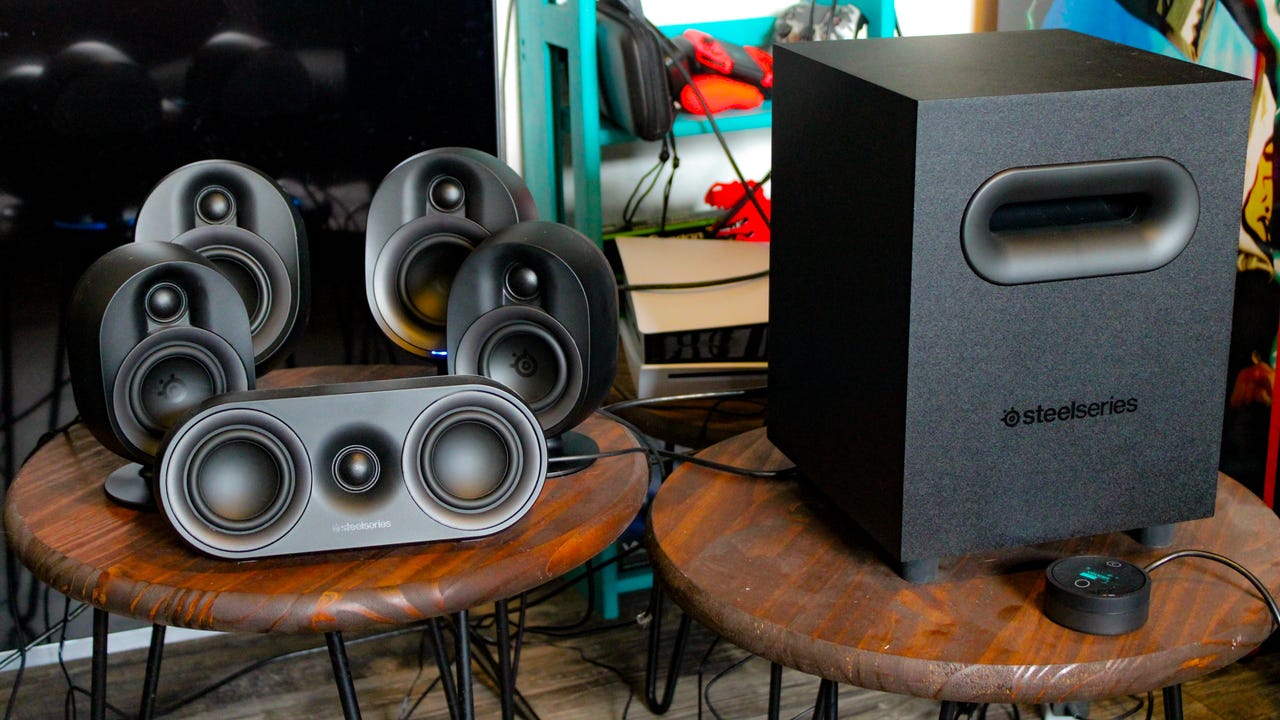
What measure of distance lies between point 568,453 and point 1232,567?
0.45 meters

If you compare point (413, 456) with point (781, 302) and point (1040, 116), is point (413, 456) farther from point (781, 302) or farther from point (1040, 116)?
point (1040, 116)

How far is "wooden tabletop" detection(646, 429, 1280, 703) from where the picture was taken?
626mm

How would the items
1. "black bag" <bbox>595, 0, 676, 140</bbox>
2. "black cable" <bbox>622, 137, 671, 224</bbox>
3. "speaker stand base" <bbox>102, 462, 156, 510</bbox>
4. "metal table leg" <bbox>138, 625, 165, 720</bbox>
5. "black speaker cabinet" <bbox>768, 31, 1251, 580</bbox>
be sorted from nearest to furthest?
"black speaker cabinet" <bbox>768, 31, 1251, 580</bbox>, "speaker stand base" <bbox>102, 462, 156, 510</bbox>, "metal table leg" <bbox>138, 625, 165, 720</bbox>, "black bag" <bbox>595, 0, 676, 140</bbox>, "black cable" <bbox>622, 137, 671, 224</bbox>

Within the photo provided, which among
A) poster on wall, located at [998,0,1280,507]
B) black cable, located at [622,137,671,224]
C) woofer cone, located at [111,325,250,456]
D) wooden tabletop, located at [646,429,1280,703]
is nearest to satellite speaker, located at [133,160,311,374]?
woofer cone, located at [111,325,250,456]

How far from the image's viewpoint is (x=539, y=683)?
1.45 metres

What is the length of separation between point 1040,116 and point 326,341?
104 cm

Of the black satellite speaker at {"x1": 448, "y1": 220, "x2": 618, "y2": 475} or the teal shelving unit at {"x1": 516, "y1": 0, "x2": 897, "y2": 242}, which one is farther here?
the teal shelving unit at {"x1": 516, "y1": 0, "x2": 897, "y2": 242}

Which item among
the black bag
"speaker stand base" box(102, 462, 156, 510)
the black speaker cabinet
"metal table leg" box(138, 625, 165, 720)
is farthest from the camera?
the black bag

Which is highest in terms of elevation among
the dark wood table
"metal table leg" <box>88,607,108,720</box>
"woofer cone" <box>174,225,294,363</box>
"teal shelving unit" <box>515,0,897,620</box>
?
"teal shelving unit" <box>515,0,897,620</box>

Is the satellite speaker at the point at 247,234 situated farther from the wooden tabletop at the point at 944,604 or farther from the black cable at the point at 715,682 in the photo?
the black cable at the point at 715,682

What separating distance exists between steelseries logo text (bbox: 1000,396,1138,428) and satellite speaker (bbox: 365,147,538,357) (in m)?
0.45

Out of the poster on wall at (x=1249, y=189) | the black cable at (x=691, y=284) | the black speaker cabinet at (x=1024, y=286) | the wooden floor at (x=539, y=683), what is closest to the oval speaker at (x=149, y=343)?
the black speaker cabinet at (x=1024, y=286)

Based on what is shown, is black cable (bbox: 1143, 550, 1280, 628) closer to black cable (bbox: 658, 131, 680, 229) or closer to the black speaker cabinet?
the black speaker cabinet

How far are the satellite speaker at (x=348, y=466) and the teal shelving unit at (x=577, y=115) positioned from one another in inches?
26.9
